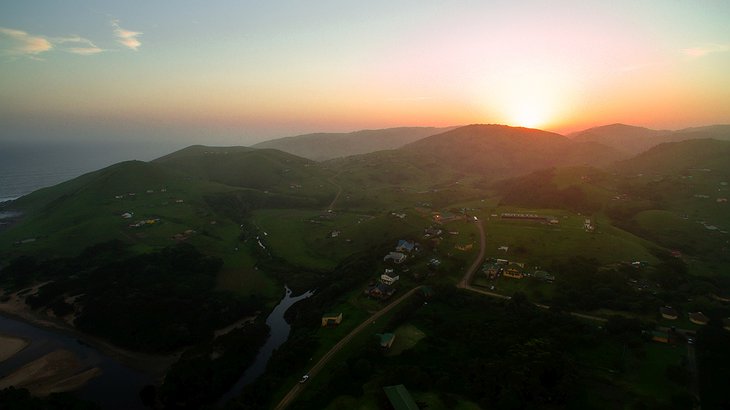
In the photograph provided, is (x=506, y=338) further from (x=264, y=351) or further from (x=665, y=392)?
(x=264, y=351)

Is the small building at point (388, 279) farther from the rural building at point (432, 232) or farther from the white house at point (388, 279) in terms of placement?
the rural building at point (432, 232)

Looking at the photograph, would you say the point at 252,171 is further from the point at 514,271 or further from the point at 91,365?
the point at 514,271

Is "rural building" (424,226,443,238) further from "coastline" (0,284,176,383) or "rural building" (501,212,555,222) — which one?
"coastline" (0,284,176,383)

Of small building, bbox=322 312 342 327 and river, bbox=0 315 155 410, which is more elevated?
small building, bbox=322 312 342 327

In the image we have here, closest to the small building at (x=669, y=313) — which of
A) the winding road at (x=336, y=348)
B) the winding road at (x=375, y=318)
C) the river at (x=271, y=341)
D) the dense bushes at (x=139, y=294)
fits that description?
the winding road at (x=375, y=318)

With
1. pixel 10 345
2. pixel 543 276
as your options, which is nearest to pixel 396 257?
pixel 543 276

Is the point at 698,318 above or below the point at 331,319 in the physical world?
above

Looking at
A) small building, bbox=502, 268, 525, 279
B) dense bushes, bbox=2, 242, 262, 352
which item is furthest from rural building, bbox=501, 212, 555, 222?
dense bushes, bbox=2, 242, 262, 352
